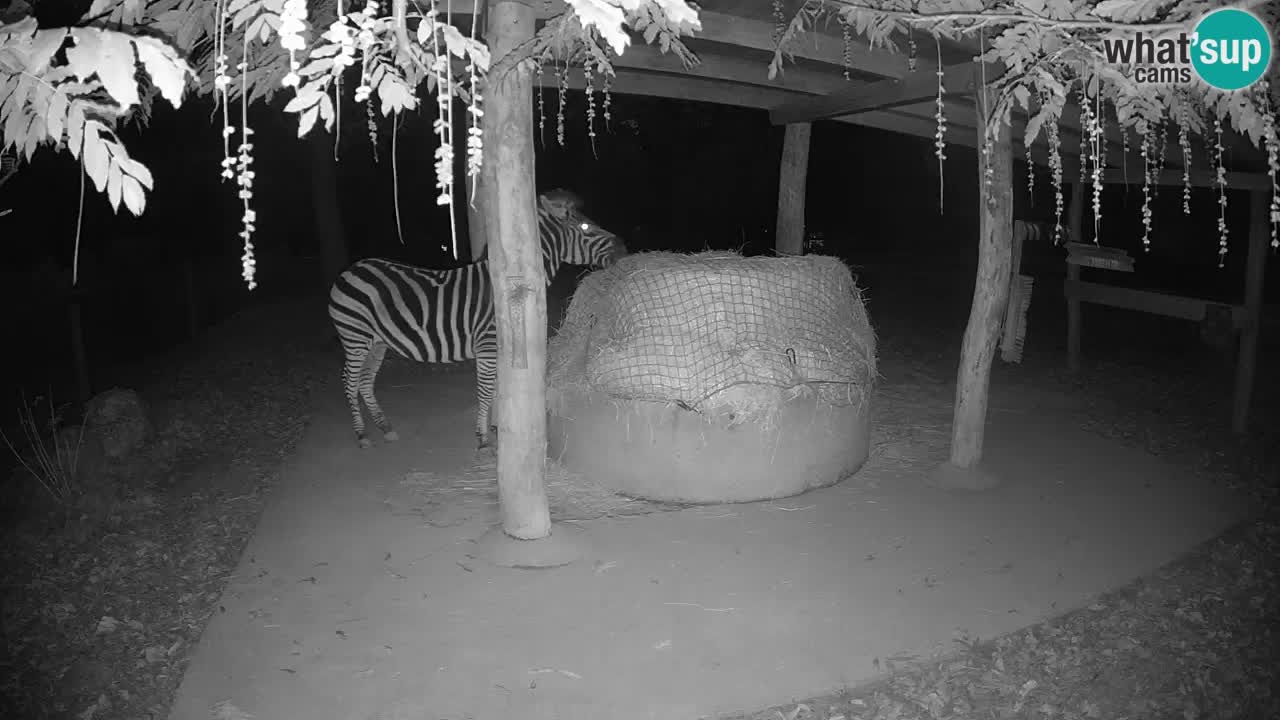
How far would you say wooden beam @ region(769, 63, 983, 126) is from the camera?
548 cm

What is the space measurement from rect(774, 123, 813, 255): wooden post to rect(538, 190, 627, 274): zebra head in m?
2.12

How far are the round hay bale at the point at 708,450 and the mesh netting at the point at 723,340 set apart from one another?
0.09 m

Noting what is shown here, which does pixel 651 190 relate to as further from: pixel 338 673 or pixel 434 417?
pixel 338 673

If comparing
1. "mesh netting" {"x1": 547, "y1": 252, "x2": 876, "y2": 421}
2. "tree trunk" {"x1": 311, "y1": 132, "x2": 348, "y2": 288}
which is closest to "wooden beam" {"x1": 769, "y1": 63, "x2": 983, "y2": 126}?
"mesh netting" {"x1": 547, "y1": 252, "x2": 876, "y2": 421}

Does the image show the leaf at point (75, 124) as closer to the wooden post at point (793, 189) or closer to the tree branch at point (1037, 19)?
the tree branch at point (1037, 19)

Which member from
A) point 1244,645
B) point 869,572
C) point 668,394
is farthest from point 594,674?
point 1244,645

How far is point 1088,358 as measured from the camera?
10.1 metres

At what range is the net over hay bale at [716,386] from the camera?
5.43 metres

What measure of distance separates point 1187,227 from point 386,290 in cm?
1825

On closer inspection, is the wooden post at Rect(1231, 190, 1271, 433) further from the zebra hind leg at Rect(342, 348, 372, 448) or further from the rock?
the rock

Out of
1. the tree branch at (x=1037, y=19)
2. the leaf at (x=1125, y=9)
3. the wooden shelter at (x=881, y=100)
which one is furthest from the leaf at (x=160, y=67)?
the wooden shelter at (x=881, y=100)

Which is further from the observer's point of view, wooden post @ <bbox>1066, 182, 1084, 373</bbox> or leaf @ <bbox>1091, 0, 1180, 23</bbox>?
wooden post @ <bbox>1066, 182, 1084, 373</bbox>

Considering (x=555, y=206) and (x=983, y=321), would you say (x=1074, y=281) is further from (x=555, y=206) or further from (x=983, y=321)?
(x=555, y=206)

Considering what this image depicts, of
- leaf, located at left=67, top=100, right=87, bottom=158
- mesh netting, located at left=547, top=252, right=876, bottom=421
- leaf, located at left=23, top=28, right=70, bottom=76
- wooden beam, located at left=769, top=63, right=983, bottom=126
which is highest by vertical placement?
wooden beam, located at left=769, top=63, right=983, bottom=126
